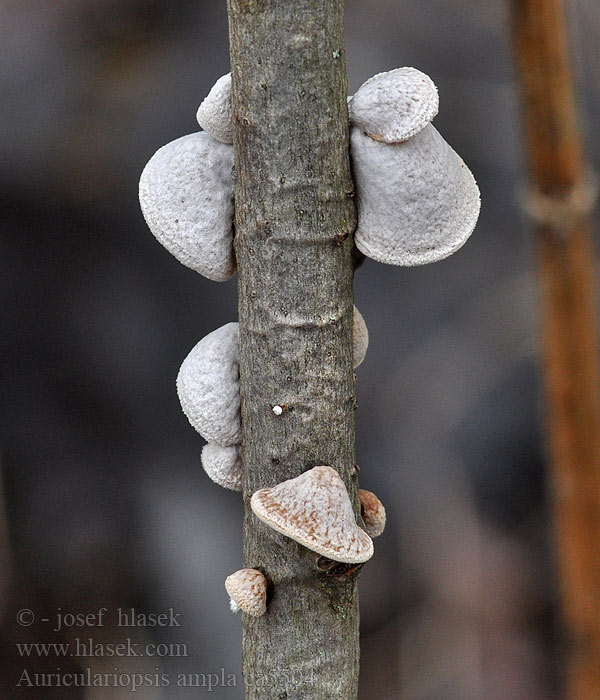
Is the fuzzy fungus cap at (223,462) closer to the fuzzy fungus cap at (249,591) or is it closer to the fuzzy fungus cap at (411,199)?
the fuzzy fungus cap at (249,591)

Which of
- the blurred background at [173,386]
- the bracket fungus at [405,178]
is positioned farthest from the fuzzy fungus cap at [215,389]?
the blurred background at [173,386]

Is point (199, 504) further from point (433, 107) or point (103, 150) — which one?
point (433, 107)

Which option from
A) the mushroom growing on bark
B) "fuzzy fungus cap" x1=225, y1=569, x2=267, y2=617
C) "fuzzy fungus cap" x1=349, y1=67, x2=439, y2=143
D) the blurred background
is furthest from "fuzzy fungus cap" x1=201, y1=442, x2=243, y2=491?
the blurred background

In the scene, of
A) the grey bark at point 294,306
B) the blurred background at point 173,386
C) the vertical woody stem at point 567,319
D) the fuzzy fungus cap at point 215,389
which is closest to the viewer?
the grey bark at point 294,306

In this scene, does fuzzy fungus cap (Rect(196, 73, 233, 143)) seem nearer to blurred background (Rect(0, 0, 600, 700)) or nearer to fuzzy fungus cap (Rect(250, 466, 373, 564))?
fuzzy fungus cap (Rect(250, 466, 373, 564))

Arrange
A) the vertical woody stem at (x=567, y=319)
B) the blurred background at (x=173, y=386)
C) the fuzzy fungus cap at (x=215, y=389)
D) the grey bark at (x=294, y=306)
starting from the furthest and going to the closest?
the blurred background at (x=173, y=386)
the vertical woody stem at (x=567, y=319)
the fuzzy fungus cap at (x=215, y=389)
the grey bark at (x=294, y=306)

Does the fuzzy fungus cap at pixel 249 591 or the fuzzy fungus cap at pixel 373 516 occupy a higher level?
the fuzzy fungus cap at pixel 373 516

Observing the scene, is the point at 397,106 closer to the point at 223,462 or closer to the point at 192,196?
the point at 192,196

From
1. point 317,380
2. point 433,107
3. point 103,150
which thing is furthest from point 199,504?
point 433,107
